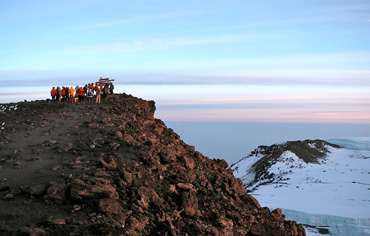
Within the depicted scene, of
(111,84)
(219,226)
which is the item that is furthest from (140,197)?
(111,84)

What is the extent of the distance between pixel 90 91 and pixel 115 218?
691 inches

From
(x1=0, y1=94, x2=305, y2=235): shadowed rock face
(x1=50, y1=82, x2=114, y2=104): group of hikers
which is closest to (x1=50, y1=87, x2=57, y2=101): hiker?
(x1=50, y1=82, x2=114, y2=104): group of hikers

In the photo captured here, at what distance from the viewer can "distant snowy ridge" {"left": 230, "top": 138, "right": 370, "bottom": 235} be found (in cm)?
4425

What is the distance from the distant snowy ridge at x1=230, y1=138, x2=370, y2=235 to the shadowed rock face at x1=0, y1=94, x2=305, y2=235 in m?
29.2

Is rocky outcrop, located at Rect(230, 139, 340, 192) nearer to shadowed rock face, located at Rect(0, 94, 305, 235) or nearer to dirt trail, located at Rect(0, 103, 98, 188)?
dirt trail, located at Rect(0, 103, 98, 188)

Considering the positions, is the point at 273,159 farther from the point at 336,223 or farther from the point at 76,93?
the point at 76,93

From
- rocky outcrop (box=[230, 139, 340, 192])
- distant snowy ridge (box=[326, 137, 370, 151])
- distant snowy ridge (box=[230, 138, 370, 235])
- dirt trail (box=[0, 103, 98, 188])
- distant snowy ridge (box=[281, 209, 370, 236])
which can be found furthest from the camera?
distant snowy ridge (box=[326, 137, 370, 151])

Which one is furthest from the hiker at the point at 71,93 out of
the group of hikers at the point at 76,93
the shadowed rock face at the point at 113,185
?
the shadowed rock face at the point at 113,185

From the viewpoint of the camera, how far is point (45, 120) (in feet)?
67.3

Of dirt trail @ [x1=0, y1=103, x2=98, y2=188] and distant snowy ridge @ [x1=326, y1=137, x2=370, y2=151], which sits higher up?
dirt trail @ [x1=0, y1=103, x2=98, y2=188]

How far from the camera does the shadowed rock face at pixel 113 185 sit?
10055 mm

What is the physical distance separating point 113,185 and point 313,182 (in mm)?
53553

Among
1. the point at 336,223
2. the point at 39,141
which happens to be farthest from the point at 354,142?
the point at 39,141

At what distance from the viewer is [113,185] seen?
11.6 m
